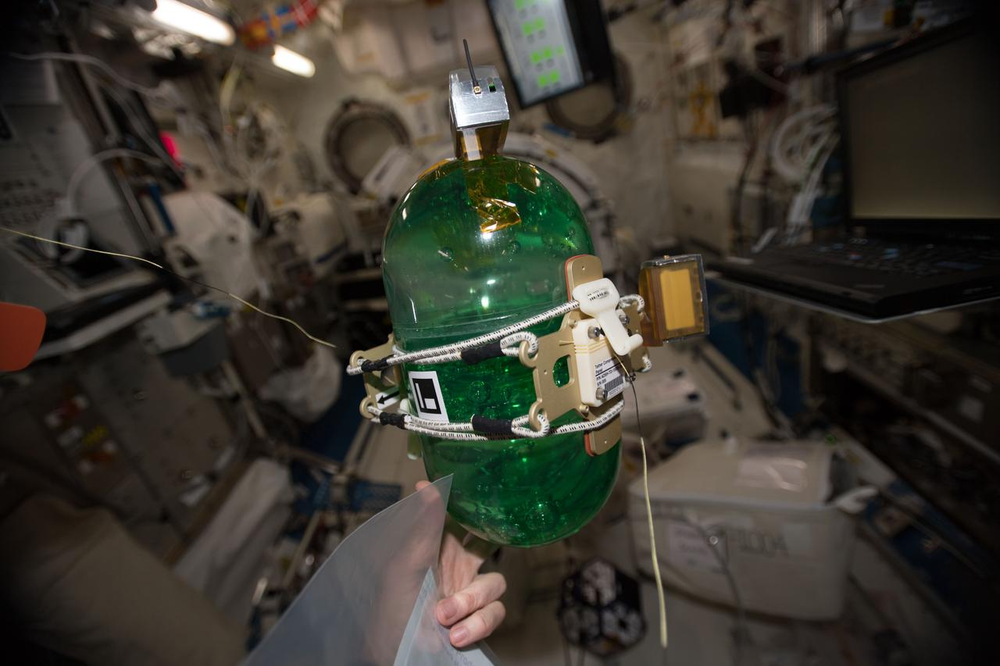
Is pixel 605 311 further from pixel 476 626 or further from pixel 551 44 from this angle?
pixel 551 44

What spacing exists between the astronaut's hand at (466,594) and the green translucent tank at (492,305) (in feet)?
0.32

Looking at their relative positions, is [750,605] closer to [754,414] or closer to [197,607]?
[754,414]

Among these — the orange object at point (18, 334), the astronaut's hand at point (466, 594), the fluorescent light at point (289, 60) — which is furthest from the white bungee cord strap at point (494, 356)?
the fluorescent light at point (289, 60)

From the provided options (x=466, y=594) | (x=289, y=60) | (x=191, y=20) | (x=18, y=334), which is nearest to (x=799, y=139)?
(x=466, y=594)

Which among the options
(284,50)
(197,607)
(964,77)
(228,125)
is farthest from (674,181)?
(197,607)

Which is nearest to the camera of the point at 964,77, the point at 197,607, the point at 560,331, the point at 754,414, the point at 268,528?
the point at 560,331

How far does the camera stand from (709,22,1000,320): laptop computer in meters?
0.81

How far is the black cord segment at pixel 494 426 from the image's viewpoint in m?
0.46

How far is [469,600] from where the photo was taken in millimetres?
580

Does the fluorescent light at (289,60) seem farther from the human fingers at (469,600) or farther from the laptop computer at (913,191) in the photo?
the human fingers at (469,600)

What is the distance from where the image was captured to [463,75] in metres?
0.52

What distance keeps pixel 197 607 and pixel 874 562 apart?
2349 mm

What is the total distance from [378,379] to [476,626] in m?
0.38

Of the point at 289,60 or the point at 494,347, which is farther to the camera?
the point at 289,60
